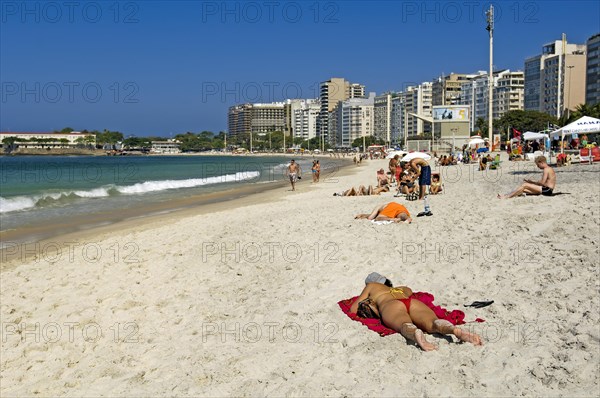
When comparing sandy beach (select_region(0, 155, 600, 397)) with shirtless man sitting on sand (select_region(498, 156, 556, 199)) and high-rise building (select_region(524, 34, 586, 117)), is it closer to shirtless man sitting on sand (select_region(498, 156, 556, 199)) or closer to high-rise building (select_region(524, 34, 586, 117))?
shirtless man sitting on sand (select_region(498, 156, 556, 199))

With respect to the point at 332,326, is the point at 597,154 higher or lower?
higher

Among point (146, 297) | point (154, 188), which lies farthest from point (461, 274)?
point (154, 188)

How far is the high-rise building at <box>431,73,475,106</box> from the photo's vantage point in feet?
530

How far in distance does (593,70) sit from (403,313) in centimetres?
11205

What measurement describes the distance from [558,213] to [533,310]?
386 cm

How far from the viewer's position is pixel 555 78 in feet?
381

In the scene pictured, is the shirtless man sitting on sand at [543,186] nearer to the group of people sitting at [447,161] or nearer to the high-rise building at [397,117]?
the group of people sitting at [447,161]

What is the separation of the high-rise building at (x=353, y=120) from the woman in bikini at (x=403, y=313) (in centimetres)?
18036

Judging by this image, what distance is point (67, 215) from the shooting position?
17.1 meters

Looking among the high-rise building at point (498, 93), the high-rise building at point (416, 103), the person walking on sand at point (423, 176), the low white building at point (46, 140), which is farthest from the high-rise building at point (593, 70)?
the low white building at point (46, 140)

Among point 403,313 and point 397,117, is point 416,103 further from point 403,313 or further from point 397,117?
point 403,313

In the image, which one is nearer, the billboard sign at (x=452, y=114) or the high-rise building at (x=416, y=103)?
the billboard sign at (x=452, y=114)

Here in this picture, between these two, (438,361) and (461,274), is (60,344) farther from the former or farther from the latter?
(461,274)

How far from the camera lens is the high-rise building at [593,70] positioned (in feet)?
323
